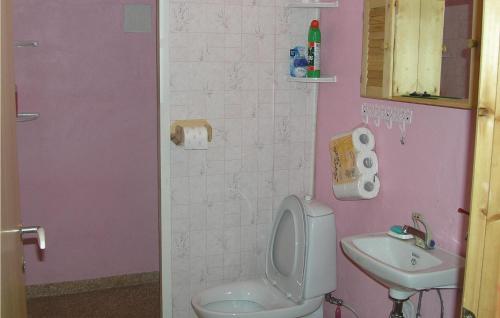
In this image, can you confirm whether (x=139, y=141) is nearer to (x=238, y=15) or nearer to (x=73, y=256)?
(x=73, y=256)

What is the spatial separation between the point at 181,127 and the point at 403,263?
3.81ft

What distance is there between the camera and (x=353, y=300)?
8.87ft

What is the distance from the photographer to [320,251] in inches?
103

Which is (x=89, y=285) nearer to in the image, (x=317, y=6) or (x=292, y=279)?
(x=292, y=279)

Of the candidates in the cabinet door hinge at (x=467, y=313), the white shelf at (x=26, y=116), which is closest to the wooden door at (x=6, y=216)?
the cabinet door hinge at (x=467, y=313)

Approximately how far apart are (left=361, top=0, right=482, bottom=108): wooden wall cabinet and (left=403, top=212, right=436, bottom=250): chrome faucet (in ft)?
1.42

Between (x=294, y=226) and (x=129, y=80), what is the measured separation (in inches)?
61.2

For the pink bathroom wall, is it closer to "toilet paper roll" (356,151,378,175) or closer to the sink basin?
"toilet paper roll" (356,151,378,175)

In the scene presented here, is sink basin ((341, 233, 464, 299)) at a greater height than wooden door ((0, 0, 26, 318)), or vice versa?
wooden door ((0, 0, 26, 318))

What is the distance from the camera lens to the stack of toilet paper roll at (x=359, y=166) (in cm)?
243

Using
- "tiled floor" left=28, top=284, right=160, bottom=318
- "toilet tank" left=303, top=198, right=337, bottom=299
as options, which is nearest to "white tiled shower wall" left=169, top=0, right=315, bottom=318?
"toilet tank" left=303, top=198, right=337, bottom=299

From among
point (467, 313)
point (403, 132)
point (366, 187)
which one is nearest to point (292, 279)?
point (366, 187)

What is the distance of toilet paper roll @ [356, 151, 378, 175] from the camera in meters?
2.42

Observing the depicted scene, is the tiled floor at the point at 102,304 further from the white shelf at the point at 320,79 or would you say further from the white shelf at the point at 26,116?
the white shelf at the point at 320,79
